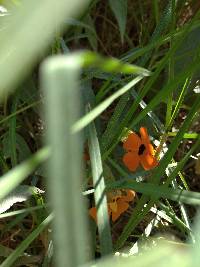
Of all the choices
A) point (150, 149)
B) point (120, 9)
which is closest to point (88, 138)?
point (150, 149)

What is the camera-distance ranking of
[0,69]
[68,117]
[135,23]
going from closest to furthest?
1. [68,117]
2. [0,69]
3. [135,23]

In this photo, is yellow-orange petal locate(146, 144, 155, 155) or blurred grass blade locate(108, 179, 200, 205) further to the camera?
yellow-orange petal locate(146, 144, 155, 155)

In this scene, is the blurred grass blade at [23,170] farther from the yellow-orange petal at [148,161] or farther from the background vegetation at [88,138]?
the yellow-orange petal at [148,161]

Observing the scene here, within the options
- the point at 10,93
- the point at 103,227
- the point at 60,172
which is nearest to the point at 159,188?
the point at 103,227

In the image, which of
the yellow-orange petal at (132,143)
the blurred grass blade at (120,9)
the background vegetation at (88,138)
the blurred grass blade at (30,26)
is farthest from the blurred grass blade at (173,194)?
the blurred grass blade at (120,9)

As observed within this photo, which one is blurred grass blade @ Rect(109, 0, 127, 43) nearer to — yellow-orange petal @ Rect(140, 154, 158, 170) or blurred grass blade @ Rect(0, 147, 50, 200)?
yellow-orange petal @ Rect(140, 154, 158, 170)

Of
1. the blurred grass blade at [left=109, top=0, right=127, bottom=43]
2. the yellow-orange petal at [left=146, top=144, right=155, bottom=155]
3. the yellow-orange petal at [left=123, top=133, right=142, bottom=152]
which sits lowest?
the yellow-orange petal at [left=146, top=144, right=155, bottom=155]

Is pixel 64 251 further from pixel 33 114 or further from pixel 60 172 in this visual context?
pixel 33 114

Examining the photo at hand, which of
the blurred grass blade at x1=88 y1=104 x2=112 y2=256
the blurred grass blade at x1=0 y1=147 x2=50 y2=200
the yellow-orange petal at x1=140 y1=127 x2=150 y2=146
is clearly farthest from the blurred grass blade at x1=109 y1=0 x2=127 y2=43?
the blurred grass blade at x1=0 y1=147 x2=50 y2=200

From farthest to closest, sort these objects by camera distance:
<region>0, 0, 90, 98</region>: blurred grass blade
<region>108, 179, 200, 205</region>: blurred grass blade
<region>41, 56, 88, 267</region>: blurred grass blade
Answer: <region>108, 179, 200, 205</region>: blurred grass blade, <region>0, 0, 90, 98</region>: blurred grass blade, <region>41, 56, 88, 267</region>: blurred grass blade
